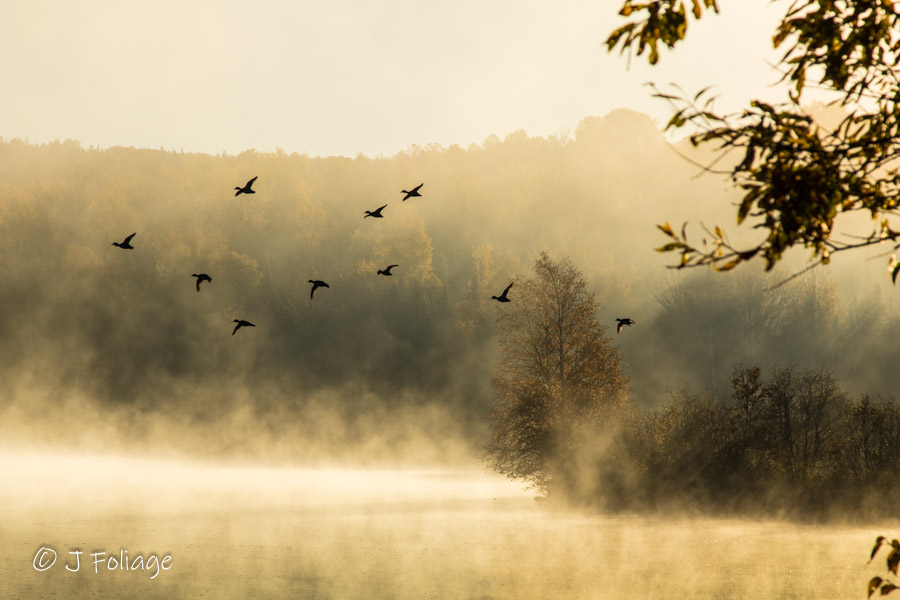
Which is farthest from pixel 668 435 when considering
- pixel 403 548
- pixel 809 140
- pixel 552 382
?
pixel 809 140

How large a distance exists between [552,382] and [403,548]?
14.5 metres

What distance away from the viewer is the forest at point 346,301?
9306cm

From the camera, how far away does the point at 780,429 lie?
40.8 m

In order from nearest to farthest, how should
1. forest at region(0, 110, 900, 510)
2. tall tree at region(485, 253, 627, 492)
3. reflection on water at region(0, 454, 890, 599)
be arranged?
reflection on water at region(0, 454, 890, 599) → tall tree at region(485, 253, 627, 492) → forest at region(0, 110, 900, 510)

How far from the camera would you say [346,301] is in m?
113

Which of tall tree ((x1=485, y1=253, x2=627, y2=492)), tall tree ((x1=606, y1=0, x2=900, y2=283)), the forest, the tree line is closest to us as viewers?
tall tree ((x1=606, y1=0, x2=900, y2=283))

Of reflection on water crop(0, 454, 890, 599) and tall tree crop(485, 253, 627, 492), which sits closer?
reflection on water crop(0, 454, 890, 599)

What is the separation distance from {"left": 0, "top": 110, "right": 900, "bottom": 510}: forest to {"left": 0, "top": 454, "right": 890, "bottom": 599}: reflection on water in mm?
41751

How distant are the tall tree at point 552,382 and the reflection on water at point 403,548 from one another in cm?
278

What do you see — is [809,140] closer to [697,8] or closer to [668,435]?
[697,8]

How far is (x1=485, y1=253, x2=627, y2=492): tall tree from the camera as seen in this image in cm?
4275

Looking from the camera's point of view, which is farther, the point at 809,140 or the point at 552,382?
the point at 552,382

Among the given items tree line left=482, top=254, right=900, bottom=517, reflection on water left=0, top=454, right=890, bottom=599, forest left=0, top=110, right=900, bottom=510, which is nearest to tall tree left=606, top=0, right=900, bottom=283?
reflection on water left=0, top=454, right=890, bottom=599

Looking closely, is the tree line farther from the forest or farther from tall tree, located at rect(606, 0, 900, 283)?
the forest
